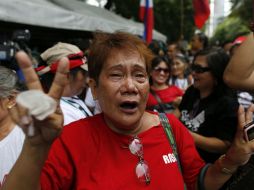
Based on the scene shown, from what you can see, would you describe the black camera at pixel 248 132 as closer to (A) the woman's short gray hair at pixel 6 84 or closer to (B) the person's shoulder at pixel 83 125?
(B) the person's shoulder at pixel 83 125

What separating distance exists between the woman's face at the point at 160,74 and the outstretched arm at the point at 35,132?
3132 mm

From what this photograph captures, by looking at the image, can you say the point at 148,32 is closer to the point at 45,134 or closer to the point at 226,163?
the point at 226,163

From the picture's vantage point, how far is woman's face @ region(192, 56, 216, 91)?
3027 mm

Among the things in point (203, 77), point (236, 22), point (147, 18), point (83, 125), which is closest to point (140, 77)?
point (83, 125)

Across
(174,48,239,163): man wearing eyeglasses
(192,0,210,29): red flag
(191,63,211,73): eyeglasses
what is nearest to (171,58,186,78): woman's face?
(192,0,210,29): red flag

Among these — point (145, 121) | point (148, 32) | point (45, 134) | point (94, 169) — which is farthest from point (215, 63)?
point (148, 32)

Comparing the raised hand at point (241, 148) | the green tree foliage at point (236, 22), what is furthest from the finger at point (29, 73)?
the green tree foliage at point (236, 22)

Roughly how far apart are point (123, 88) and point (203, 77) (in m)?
1.47

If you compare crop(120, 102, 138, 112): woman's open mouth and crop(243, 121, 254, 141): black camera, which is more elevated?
crop(120, 102, 138, 112): woman's open mouth

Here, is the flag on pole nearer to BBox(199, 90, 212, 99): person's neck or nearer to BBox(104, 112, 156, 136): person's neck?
BBox(199, 90, 212, 99): person's neck

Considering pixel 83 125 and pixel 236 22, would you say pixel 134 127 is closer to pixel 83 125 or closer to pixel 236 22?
pixel 83 125

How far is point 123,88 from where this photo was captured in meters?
1.71

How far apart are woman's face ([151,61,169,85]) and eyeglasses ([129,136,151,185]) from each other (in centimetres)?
269

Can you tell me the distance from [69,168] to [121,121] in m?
0.32
